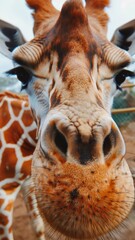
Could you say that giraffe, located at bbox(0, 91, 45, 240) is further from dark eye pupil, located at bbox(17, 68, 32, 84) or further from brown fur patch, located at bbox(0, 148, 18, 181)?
dark eye pupil, located at bbox(17, 68, 32, 84)

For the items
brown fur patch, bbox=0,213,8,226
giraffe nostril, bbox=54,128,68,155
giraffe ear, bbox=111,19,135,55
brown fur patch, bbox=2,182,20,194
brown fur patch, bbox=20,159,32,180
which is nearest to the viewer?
giraffe nostril, bbox=54,128,68,155

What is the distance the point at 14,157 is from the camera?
11.2ft

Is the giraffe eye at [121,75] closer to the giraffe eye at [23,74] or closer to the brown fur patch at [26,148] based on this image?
the giraffe eye at [23,74]

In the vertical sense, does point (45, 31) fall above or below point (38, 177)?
above

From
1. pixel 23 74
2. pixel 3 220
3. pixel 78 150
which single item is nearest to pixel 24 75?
pixel 23 74

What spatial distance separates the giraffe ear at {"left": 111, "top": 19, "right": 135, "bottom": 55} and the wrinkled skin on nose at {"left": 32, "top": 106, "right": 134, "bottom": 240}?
146 cm

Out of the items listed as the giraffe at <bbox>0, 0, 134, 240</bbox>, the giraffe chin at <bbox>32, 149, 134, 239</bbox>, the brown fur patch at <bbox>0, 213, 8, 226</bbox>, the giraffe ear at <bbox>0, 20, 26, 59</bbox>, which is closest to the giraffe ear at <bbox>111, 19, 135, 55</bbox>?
the giraffe at <bbox>0, 0, 134, 240</bbox>

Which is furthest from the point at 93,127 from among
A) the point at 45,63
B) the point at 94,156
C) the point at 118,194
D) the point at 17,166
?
the point at 17,166

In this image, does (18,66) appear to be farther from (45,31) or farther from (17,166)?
(17,166)

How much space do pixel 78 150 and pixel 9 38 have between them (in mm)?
1818

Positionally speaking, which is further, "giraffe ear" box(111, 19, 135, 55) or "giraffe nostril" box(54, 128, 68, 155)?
"giraffe ear" box(111, 19, 135, 55)

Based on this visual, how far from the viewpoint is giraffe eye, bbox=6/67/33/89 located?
2162 mm

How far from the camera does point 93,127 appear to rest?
1.31 m

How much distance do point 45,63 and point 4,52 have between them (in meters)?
0.89
